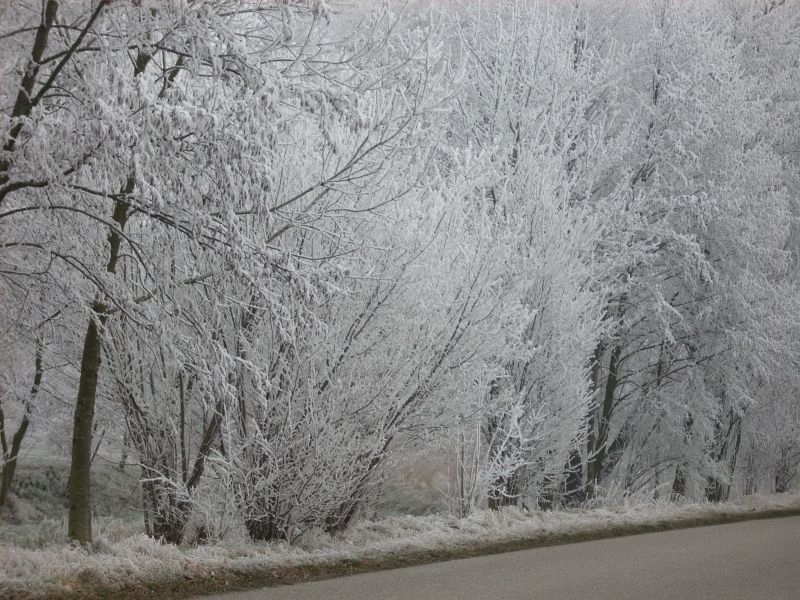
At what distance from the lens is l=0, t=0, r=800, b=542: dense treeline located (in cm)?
531

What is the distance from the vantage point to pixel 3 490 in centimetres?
1235

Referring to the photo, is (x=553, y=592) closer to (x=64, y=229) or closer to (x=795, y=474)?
(x=64, y=229)

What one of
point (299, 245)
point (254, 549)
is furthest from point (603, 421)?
point (254, 549)

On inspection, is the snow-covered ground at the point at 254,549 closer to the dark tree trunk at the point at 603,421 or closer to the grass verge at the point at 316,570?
the grass verge at the point at 316,570

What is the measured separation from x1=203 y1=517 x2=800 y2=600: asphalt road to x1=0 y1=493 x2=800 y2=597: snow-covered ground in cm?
51

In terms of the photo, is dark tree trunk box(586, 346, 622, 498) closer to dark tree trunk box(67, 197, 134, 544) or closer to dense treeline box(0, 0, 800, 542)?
dense treeline box(0, 0, 800, 542)

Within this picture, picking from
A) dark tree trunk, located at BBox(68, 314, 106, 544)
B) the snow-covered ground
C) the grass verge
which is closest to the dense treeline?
dark tree trunk, located at BBox(68, 314, 106, 544)

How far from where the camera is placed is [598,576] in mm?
6152

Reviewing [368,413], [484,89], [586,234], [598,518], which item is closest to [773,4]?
[484,89]

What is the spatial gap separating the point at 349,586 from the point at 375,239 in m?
3.33

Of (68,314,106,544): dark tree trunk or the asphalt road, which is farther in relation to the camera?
(68,314,106,544): dark tree trunk

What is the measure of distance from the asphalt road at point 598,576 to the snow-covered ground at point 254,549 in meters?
0.51

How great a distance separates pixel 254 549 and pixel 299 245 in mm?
2752

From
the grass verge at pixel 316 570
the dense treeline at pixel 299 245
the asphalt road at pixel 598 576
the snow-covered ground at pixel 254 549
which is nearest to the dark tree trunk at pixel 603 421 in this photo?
the dense treeline at pixel 299 245
